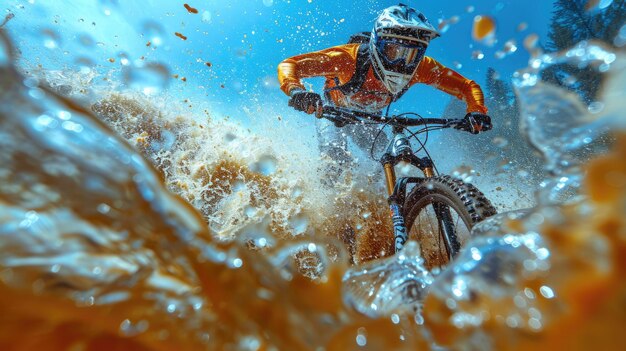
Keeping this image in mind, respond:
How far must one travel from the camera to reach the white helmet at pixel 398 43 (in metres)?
4.65

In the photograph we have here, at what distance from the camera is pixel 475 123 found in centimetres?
358

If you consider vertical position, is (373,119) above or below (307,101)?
above

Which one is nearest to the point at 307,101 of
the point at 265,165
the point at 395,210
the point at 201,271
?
the point at 395,210

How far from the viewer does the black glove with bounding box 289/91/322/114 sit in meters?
3.28

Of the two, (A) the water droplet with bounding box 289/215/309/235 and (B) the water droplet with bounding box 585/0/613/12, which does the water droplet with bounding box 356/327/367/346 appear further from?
(B) the water droplet with bounding box 585/0/613/12

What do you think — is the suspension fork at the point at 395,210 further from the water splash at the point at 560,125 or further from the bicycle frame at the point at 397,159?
the water splash at the point at 560,125

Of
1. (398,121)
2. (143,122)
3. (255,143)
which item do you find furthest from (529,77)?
(143,122)

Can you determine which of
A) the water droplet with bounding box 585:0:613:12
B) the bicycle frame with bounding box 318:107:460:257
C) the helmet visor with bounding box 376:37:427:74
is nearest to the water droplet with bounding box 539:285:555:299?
the bicycle frame with bounding box 318:107:460:257

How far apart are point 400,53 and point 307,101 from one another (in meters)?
2.12

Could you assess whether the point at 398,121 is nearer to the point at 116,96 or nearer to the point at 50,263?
the point at 50,263

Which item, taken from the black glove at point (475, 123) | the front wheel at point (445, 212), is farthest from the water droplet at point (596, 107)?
the black glove at point (475, 123)

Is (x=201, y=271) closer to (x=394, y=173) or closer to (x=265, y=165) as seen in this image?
(x=394, y=173)

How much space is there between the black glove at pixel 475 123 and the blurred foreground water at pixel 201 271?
8.03 ft

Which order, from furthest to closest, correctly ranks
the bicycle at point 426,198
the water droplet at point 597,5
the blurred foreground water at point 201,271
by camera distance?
the water droplet at point 597,5, the bicycle at point 426,198, the blurred foreground water at point 201,271
